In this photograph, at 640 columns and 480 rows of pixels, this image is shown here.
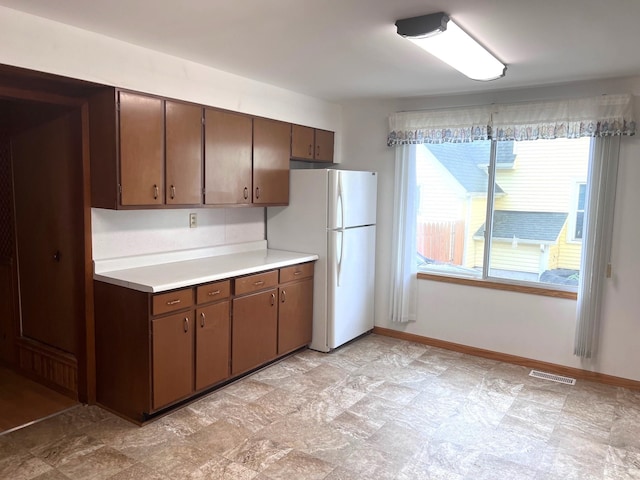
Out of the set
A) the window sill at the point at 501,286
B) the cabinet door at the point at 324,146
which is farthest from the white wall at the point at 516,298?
the cabinet door at the point at 324,146

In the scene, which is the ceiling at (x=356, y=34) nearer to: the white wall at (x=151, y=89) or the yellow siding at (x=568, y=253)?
the white wall at (x=151, y=89)

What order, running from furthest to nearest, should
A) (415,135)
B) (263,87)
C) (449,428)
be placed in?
1. (415,135)
2. (263,87)
3. (449,428)

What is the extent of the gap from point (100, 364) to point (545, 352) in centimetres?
345

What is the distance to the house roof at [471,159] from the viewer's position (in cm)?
414

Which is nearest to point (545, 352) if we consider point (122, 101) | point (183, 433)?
point (183, 433)

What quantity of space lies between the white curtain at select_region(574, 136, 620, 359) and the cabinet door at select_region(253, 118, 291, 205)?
7.98ft

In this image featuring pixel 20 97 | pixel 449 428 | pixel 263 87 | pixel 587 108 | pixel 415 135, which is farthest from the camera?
pixel 415 135

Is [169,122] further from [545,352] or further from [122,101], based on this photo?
[545,352]

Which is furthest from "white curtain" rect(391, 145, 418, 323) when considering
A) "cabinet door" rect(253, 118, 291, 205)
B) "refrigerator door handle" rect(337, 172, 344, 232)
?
"cabinet door" rect(253, 118, 291, 205)

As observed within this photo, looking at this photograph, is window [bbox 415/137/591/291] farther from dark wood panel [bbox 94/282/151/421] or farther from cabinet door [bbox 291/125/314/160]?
dark wood panel [bbox 94/282/151/421]

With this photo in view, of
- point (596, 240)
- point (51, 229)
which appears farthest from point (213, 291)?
point (596, 240)

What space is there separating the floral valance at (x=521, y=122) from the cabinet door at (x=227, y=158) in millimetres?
1485

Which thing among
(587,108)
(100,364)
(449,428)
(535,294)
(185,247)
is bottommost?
(449,428)

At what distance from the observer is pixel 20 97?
2.77 metres
